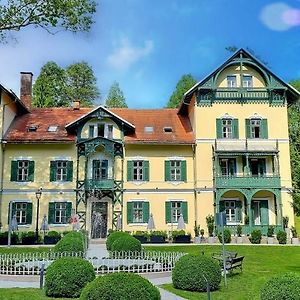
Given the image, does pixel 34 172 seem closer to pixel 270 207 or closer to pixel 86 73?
pixel 270 207

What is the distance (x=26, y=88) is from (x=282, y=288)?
1077 inches

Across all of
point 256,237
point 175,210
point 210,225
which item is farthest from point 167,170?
point 256,237

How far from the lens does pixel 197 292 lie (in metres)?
11.0

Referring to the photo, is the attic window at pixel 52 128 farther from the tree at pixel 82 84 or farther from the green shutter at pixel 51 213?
the tree at pixel 82 84

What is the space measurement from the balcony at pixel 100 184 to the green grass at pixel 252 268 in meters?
6.07

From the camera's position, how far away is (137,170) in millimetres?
27531

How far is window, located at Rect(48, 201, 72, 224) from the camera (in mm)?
26578

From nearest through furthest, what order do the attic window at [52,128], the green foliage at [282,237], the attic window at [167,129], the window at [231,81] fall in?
the green foliage at [282,237], the attic window at [52,128], the window at [231,81], the attic window at [167,129]

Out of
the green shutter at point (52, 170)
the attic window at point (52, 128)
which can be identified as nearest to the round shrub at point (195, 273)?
the green shutter at point (52, 170)

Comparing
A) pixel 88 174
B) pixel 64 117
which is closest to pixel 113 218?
pixel 88 174

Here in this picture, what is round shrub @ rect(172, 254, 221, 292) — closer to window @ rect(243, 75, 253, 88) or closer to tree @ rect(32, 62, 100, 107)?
window @ rect(243, 75, 253, 88)

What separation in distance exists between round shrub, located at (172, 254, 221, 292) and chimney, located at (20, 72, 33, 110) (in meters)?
22.8

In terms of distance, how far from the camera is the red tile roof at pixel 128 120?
2727cm

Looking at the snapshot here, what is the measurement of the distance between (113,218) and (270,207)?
387 inches
